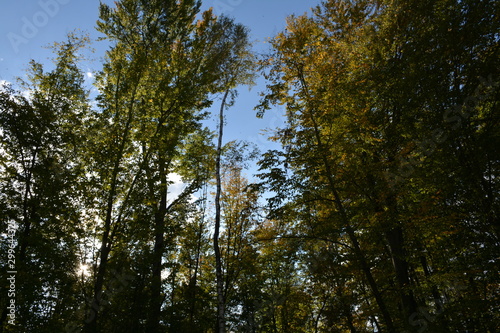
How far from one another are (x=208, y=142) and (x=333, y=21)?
8545 mm

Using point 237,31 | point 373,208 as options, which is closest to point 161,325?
point 373,208

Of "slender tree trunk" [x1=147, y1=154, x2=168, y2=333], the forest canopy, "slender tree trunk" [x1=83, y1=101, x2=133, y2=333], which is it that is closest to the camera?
the forest canopy

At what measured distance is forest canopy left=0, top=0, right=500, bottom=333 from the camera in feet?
17.4

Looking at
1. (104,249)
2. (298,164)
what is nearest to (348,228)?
(298,164)

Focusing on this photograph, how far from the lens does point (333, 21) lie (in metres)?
11.6

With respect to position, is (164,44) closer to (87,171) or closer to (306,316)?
(87,171)

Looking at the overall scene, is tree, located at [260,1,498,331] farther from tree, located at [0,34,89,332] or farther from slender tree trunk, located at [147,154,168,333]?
tree, located at [0,34,89,332]

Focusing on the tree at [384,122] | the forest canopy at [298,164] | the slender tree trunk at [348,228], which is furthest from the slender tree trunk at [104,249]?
the slender tree trunk at [348,228]

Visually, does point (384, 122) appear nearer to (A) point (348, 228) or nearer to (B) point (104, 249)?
(A) point (348, 228)

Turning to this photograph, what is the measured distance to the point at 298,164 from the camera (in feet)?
27.5

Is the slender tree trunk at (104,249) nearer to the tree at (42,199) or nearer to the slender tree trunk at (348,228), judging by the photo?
the tree at (42,199)

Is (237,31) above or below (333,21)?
above

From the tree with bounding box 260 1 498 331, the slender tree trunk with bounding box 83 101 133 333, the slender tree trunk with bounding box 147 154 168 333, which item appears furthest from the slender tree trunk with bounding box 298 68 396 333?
the slender tree trunk with bounding box 83 101 133 333

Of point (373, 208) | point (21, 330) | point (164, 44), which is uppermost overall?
point (164, 44)
